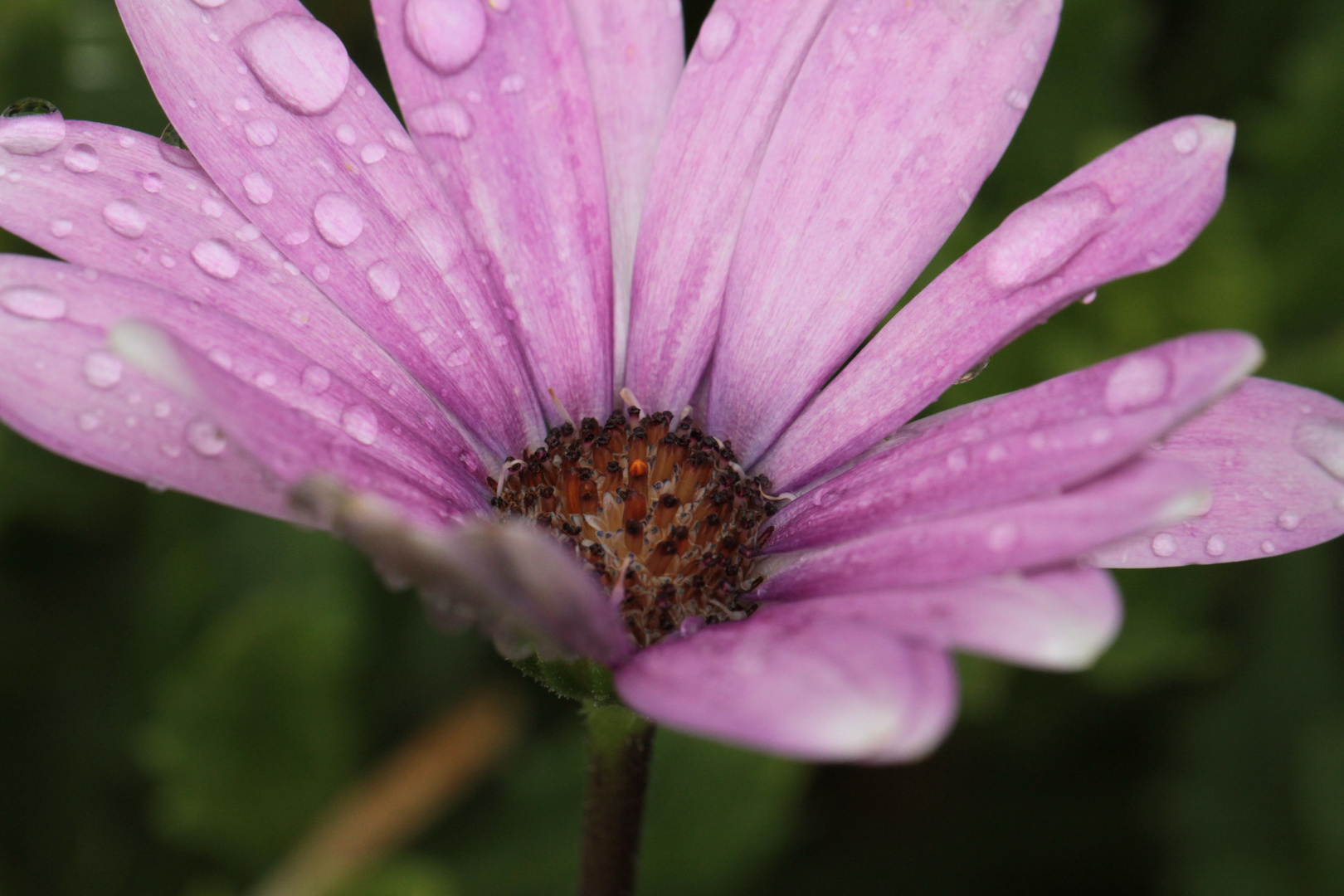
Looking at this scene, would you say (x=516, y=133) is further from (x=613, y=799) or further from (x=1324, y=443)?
(x=1324, y=443)

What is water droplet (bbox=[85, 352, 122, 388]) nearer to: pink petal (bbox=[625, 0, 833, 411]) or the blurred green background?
pink petal (bbox=[625, 0, 833, 411])

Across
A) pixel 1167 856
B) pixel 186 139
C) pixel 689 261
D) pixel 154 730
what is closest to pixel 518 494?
pixel 689 261

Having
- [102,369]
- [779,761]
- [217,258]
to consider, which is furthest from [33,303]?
[779,761]

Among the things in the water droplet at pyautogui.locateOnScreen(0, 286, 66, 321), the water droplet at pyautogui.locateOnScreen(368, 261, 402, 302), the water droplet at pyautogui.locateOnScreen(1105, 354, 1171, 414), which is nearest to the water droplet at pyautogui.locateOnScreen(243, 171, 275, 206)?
the water droplet at pyautogui.locateOnScreen(368, 261, 402, 302)

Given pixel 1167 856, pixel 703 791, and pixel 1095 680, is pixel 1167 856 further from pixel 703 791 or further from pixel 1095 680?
pixel 703 791

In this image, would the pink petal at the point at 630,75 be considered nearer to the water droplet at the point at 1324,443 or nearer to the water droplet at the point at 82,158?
the water droplet at the point at 82,158

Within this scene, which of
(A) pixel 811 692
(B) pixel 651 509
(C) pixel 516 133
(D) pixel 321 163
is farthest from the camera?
(B) pixel 651 509

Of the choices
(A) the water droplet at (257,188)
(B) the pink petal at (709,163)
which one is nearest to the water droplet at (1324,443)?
(B) the pink petal at (709,163)
